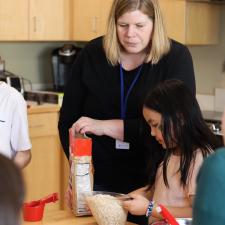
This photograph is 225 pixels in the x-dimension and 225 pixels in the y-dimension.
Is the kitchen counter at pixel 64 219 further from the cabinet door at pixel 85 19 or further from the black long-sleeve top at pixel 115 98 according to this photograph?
the cabinet door at pixel 85 19

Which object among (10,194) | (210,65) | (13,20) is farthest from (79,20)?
(10,194)

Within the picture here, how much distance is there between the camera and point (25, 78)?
4379 millimetres

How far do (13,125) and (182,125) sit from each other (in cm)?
65

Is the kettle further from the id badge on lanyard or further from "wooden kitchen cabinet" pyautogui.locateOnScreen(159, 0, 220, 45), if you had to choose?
the id badge on lanyard

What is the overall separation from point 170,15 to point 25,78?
1233 mm

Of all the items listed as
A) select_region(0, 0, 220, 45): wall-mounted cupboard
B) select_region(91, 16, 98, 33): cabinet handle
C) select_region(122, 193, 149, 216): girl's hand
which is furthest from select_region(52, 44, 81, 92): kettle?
select_region(122, 193, 149, 216): girl's hand

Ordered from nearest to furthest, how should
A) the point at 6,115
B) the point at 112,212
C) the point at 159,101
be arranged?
the point at 112,212 → the point at 159,101 → the point at 6,115

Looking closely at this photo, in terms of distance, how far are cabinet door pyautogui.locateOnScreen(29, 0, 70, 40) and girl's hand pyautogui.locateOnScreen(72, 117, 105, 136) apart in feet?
6.45

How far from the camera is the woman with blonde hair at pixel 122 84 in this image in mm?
2164

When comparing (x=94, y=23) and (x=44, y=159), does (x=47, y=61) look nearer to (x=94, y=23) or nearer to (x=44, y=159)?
(x=94, y=23)

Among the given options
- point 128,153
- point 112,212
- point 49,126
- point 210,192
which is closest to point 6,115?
point 128,153

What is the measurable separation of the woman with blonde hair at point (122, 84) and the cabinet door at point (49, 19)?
5.81 feet

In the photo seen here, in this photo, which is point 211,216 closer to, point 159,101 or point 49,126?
point 159,101

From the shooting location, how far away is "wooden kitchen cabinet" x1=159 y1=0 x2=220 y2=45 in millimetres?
3682
